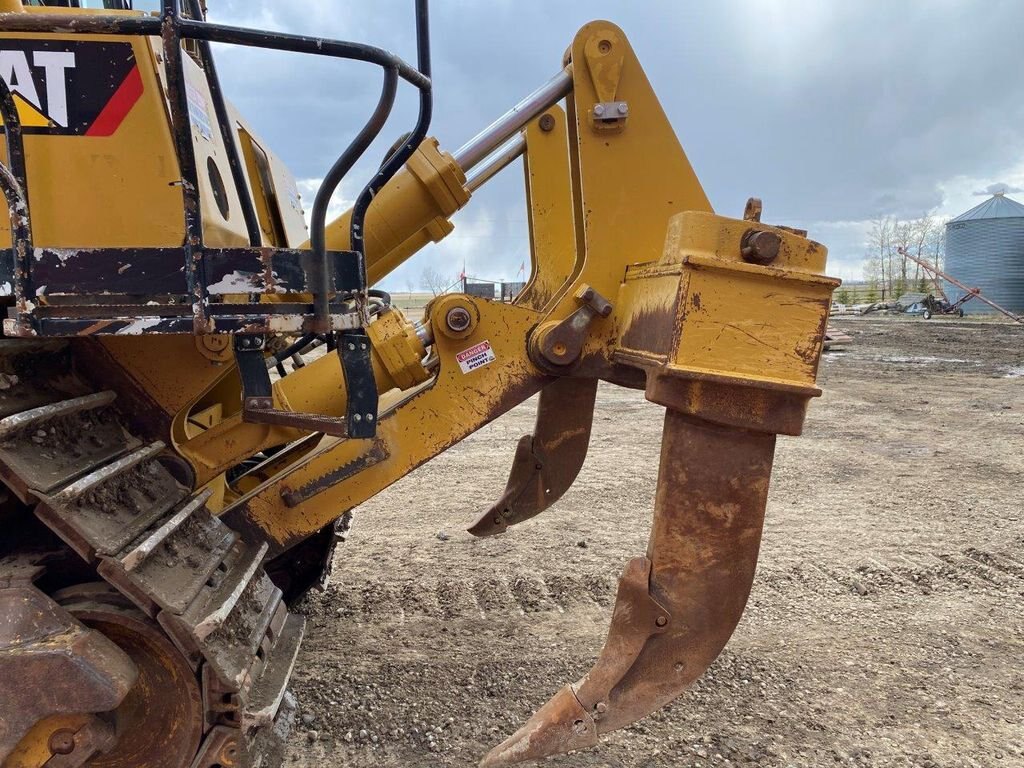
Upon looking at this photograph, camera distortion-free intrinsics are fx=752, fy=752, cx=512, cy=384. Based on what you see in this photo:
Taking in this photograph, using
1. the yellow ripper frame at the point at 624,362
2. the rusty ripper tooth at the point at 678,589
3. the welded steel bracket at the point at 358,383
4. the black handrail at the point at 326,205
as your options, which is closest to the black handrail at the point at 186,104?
the black handrail at the point at 326,205

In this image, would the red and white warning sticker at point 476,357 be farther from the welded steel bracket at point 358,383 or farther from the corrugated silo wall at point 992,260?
the corrugated silo wall at point 992,260

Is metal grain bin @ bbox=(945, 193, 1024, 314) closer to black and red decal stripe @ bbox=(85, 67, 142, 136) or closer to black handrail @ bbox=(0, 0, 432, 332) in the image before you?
black handrail @ bbox=(0, 0, 432, 332)

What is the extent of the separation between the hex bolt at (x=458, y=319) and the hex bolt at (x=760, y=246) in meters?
0.88

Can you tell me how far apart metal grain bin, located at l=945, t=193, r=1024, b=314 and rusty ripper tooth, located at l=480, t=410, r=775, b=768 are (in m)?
30.3

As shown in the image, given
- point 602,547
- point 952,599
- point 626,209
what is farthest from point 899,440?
point 626,209

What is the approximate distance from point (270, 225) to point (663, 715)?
259 centimetres

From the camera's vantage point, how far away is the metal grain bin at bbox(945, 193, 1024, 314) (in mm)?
27250

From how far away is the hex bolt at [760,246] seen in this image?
1.99 metres

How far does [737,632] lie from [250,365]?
2511 mm

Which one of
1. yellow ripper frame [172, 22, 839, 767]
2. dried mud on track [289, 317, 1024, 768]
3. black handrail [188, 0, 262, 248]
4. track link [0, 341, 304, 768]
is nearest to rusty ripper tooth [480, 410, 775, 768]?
yellow ripper frame [172, 22, 839, 767]

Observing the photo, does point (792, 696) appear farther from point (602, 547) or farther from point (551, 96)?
point (551, 96)

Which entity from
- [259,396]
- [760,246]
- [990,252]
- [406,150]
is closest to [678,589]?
[760,246]

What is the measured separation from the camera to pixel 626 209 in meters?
2.49

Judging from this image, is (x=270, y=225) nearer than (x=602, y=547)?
Yes
